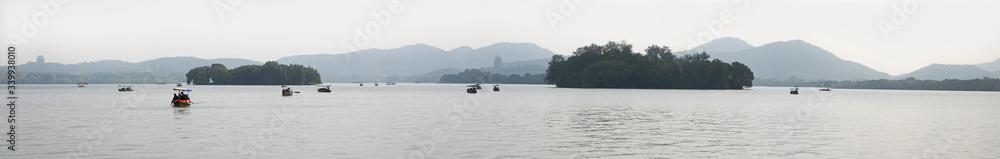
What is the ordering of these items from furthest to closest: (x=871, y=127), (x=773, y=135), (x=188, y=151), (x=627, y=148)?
(x=871, y=127) < (x=773, y=135) < (x=627, y=148) < (x=188, y=151)

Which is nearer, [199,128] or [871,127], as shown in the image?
[199,128]

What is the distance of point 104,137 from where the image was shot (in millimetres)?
41625

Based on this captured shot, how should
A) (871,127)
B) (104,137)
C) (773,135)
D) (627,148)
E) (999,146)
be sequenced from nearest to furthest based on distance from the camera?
(627,148)
(999,146)
(104,137)
(773,135)
(871,127)

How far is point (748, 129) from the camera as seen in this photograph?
50.9 meters

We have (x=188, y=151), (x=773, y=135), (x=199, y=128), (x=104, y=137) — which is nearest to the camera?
(x=188, y=151)

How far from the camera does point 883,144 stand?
39375 millimetres

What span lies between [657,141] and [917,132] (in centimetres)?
1990

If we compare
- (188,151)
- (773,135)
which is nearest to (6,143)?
(188,151)

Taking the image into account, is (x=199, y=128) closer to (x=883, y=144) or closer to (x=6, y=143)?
(x=6, y=143)

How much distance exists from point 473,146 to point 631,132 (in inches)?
526

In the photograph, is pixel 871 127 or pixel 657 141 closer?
pixel 657 141

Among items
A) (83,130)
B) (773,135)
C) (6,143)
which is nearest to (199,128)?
(83,130)

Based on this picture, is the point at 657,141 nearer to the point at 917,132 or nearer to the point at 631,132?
the point at 631,132

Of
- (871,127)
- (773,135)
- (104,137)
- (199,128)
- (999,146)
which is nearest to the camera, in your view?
(999,146)
